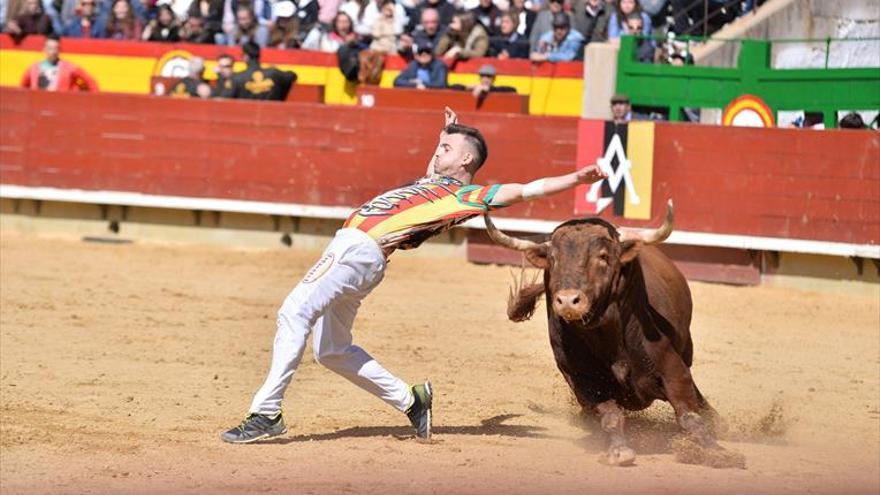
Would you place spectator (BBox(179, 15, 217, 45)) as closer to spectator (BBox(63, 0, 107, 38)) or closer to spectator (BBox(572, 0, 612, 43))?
spectator (BBox(63, 0, 107, 38))

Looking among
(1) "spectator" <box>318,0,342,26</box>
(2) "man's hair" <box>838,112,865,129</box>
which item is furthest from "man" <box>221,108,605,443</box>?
(1) "spectator" <box>318,0,342,26</box>

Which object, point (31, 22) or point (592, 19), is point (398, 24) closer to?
point (592, 19)

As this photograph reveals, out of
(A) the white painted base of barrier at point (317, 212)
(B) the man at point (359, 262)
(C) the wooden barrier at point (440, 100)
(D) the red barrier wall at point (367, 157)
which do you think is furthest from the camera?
(C) the wooden barrier at point (440, 100)

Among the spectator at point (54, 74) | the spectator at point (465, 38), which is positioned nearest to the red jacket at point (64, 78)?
the spectator at point (54, 74)

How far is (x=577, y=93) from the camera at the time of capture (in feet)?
54.0

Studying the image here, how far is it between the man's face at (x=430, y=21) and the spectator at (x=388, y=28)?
0.41 metres

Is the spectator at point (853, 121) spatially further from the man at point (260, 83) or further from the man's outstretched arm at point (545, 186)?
the man's outstretched arm at point (545, 186)

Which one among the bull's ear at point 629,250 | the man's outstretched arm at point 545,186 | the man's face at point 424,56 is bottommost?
the bull's ear at point 629,250

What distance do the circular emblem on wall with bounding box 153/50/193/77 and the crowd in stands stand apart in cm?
21

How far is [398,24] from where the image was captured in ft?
55.9

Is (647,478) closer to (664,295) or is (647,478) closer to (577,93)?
(664,295)

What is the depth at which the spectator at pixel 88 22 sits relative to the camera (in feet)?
62.6

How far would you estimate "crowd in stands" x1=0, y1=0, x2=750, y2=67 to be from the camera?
1636 centimetres

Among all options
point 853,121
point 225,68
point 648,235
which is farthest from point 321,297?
point 225,68
